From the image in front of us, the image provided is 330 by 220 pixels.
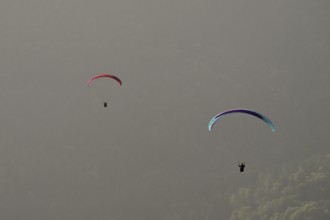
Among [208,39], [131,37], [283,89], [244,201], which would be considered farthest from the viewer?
[208,39]

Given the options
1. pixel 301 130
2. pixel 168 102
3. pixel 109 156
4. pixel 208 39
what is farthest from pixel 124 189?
pixel 208 39

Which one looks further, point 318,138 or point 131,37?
point 131,37

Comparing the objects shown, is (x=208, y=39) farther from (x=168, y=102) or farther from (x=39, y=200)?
(x=39, y=200)

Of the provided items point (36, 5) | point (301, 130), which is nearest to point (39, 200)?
point (301, 130)

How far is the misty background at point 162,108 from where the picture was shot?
86375mm

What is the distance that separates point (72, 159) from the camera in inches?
3802

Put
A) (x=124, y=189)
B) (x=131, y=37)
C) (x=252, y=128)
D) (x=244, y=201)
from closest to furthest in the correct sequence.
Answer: (x=244, y=201) < (x=124, y=189) < (x=252, y=128) < (x=131, y=37)

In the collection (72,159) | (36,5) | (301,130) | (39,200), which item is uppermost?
(36,5)

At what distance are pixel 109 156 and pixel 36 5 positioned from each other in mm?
70817

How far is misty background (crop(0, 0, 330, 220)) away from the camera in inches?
3401

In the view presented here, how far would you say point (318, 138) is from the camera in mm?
110688

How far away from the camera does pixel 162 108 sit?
112250 mm

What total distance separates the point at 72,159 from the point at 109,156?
22.1ft

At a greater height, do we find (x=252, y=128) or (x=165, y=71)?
(x=165, y=71)
